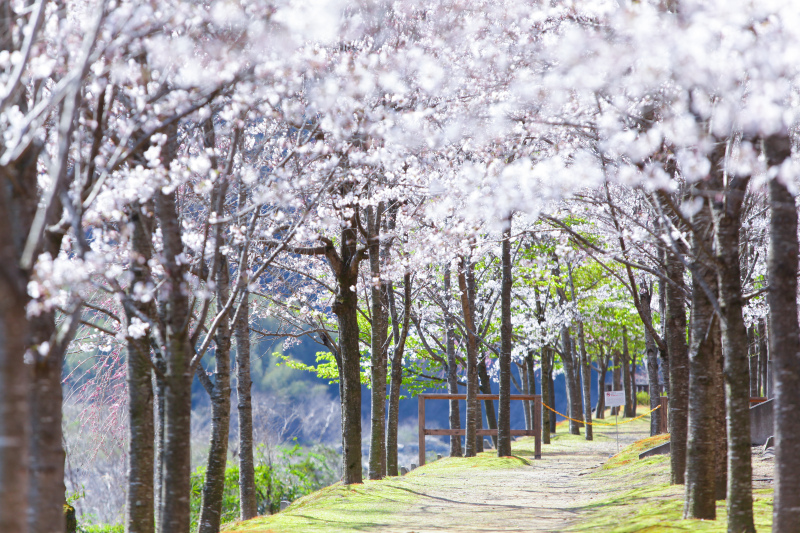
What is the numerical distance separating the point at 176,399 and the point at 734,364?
16.1ft

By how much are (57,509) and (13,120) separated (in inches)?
116

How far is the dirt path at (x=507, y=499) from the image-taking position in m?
8.69

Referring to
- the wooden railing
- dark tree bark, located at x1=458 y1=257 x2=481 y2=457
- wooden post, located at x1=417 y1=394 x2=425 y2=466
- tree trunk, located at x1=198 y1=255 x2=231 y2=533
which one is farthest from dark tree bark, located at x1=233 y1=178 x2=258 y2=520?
dark tree bark, located at x1=458 y1=257 x2=481 y2=457

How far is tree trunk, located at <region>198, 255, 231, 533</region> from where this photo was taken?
31.3ft

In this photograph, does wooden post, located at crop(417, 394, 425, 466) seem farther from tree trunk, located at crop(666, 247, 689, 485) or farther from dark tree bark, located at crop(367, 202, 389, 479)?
tree trunk, located at crop(666, 247, 689, 485)

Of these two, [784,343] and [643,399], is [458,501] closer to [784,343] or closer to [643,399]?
[784,343]

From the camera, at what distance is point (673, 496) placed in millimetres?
9000

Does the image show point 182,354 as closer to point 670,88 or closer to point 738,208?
point 738,208

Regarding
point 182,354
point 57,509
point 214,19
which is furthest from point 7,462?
point 214,19

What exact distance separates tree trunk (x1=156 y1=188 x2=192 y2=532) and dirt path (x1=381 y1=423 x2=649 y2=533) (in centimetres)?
309

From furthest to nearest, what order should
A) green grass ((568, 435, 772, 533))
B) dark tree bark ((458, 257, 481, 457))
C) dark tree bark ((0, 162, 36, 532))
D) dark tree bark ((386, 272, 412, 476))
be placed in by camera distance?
dark tree bark ((458, 257, 481, 457)), dark tree bark ((386, 272, 412, 476)), green grass ((568, 435, 772, 533)), dark tree bark ((0, 162, 36, 532))

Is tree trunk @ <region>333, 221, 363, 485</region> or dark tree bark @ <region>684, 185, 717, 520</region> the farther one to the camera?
tree trunk @ <region>333, 221, 363, 485</region>

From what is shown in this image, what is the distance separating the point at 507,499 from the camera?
10875 millimetres

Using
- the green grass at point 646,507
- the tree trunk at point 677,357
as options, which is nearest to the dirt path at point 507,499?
the green grass at point 646,507
